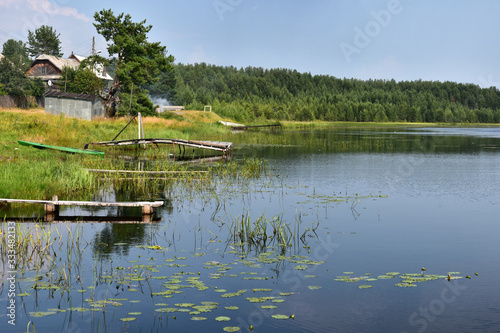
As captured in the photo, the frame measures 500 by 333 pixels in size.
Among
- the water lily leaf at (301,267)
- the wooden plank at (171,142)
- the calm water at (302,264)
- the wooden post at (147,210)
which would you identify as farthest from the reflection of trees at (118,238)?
the wooden plank at (171,142)

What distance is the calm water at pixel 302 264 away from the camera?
406 inches

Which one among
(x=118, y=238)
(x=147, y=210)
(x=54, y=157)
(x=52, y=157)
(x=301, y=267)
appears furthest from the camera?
(x=54, y=157)

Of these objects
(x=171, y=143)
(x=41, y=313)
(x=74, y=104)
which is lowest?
(x=41, y=313)

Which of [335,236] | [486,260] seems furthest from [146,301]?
[486,260]

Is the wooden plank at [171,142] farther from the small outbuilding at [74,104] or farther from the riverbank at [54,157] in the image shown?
the small outbuilding at [74,104]

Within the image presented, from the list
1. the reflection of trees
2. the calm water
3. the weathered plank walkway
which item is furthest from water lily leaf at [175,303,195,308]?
the weathered plank walkway

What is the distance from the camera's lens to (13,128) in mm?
37438

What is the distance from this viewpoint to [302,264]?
45.1 ft

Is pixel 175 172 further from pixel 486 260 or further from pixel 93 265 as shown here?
pixel 486 260

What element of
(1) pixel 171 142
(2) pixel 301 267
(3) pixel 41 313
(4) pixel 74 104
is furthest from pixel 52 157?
(4) pixel 74 104

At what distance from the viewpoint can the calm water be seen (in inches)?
406

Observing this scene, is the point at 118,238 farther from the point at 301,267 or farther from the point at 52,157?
the point at 52,157

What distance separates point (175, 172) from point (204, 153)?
17697 millimetres

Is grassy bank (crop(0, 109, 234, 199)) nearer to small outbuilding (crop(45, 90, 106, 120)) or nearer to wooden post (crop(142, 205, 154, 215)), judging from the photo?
wooden post (crop(142, 205, 154, 215))
